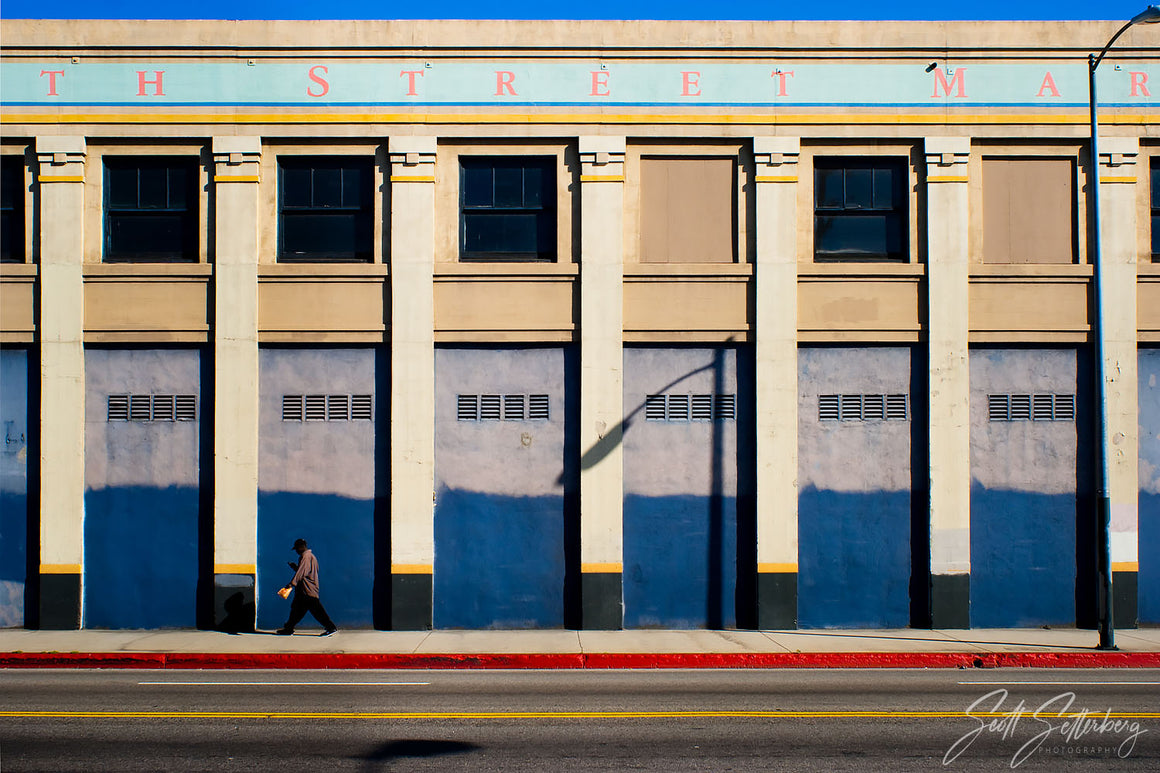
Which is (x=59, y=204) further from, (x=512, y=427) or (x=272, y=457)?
(x=512, y=427)

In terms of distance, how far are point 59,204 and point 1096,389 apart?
1643 cm

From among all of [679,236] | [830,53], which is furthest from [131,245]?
[830,53]

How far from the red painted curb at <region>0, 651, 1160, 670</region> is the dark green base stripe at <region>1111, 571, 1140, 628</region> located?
2.40 m

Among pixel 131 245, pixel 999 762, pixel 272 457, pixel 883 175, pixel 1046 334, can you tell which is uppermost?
pixel 883 175

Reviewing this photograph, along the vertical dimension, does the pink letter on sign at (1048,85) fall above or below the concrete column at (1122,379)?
above

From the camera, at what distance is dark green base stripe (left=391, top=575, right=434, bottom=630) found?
580 inches

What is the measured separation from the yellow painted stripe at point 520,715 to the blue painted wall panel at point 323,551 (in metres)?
5.37

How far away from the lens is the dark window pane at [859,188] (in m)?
15.5

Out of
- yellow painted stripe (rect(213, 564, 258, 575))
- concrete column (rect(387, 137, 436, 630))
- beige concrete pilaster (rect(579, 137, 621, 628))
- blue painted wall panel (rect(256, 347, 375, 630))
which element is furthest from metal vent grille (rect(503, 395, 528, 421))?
yellow painted stripe (rect(213, 564, 258, 575))

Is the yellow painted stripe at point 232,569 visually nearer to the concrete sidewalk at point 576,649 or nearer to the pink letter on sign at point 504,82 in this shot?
the concrete sidewalk at point 576,649

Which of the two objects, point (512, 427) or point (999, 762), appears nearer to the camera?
point (999, 762)

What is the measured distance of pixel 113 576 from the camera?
49.0 feet

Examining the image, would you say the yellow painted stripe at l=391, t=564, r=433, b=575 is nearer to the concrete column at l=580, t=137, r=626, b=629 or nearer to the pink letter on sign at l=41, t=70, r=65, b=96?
the concrete column at l=580, t=137, r=626, b=629

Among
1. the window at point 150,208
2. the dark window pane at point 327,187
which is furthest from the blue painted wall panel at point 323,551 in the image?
the dark window pane at point 327,187
